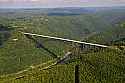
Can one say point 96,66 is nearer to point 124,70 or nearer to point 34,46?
point 124,70

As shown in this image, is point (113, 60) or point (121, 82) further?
point (113, 60)

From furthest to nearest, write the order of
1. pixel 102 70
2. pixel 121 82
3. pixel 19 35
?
pixel 19 35 < pixel 102 70 < pixel 121 82

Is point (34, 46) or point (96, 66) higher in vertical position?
point (96, 66)

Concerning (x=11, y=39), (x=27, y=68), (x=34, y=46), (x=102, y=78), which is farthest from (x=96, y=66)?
(x=11, y=39)

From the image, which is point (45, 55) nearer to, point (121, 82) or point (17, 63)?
point (17, 63)

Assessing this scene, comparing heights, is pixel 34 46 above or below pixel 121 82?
below

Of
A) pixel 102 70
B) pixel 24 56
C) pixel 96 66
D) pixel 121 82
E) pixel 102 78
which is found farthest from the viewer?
pixel 24 56

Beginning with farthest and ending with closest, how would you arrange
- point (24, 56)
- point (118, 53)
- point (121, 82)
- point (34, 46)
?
point (34, 46)
point (24, 56)
point (118, 53)
point (121, 82)

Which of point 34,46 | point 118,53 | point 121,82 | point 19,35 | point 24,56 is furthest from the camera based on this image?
point 19,35

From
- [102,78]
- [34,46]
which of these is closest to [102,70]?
[102,78]
